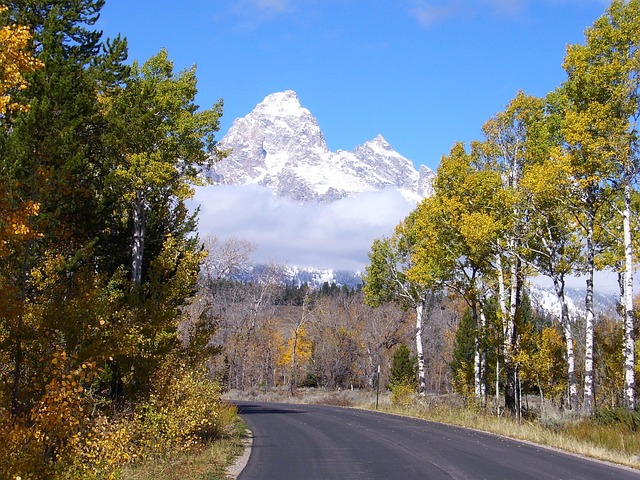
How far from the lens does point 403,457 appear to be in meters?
14.3

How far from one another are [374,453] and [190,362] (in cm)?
713

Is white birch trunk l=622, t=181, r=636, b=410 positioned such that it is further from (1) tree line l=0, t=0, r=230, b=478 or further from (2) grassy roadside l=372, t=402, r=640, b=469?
(1) tree line l=0, t=0, r=230, b=478

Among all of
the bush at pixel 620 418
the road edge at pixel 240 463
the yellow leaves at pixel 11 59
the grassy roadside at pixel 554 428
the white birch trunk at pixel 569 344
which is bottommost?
the road edge at pixel 240 463

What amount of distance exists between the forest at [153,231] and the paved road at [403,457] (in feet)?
7.60

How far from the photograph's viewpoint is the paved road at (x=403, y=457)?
39.3 ft

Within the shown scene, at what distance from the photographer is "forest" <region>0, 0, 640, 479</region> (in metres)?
10.7

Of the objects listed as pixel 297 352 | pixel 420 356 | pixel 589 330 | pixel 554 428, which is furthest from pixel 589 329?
pixel 297 352

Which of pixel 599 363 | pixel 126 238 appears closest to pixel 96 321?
pixel 126 238

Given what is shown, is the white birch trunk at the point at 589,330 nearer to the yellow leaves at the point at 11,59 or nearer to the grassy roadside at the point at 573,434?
the grassy roadside at the point at 573,434

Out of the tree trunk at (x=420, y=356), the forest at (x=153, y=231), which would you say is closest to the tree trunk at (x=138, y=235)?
the forest at (x=153, y=231)

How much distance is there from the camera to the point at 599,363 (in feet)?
125

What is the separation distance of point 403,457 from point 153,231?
13.3m

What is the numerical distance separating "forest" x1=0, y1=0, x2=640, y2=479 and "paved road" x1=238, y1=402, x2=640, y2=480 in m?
2.32

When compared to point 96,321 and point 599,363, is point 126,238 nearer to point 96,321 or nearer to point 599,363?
point 96,321
